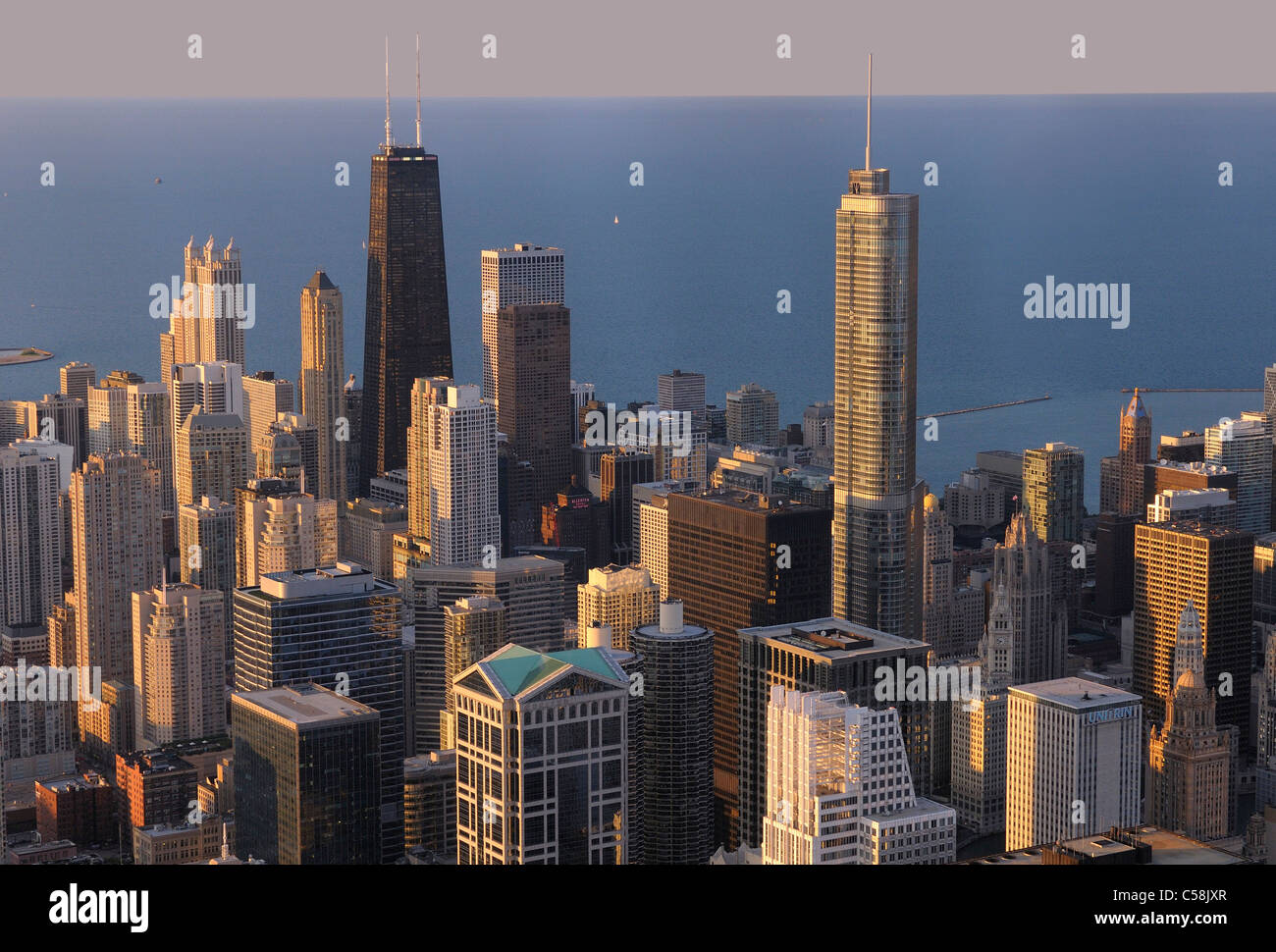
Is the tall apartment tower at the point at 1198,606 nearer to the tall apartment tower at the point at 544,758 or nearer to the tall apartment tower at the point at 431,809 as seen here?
the tall apartment tower at the point at 431,809

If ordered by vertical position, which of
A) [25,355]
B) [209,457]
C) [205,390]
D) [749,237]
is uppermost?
[749,237]

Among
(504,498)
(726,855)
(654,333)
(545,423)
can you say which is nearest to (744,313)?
(654,333)

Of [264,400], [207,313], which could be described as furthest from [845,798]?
[207,313]

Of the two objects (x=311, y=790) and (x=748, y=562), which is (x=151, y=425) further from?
(x=311, y=790)

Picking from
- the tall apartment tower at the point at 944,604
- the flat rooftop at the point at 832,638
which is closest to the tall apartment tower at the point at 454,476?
the tall apartment tower at the point at 944,604

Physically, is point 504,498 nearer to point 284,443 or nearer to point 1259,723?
point 284,443
